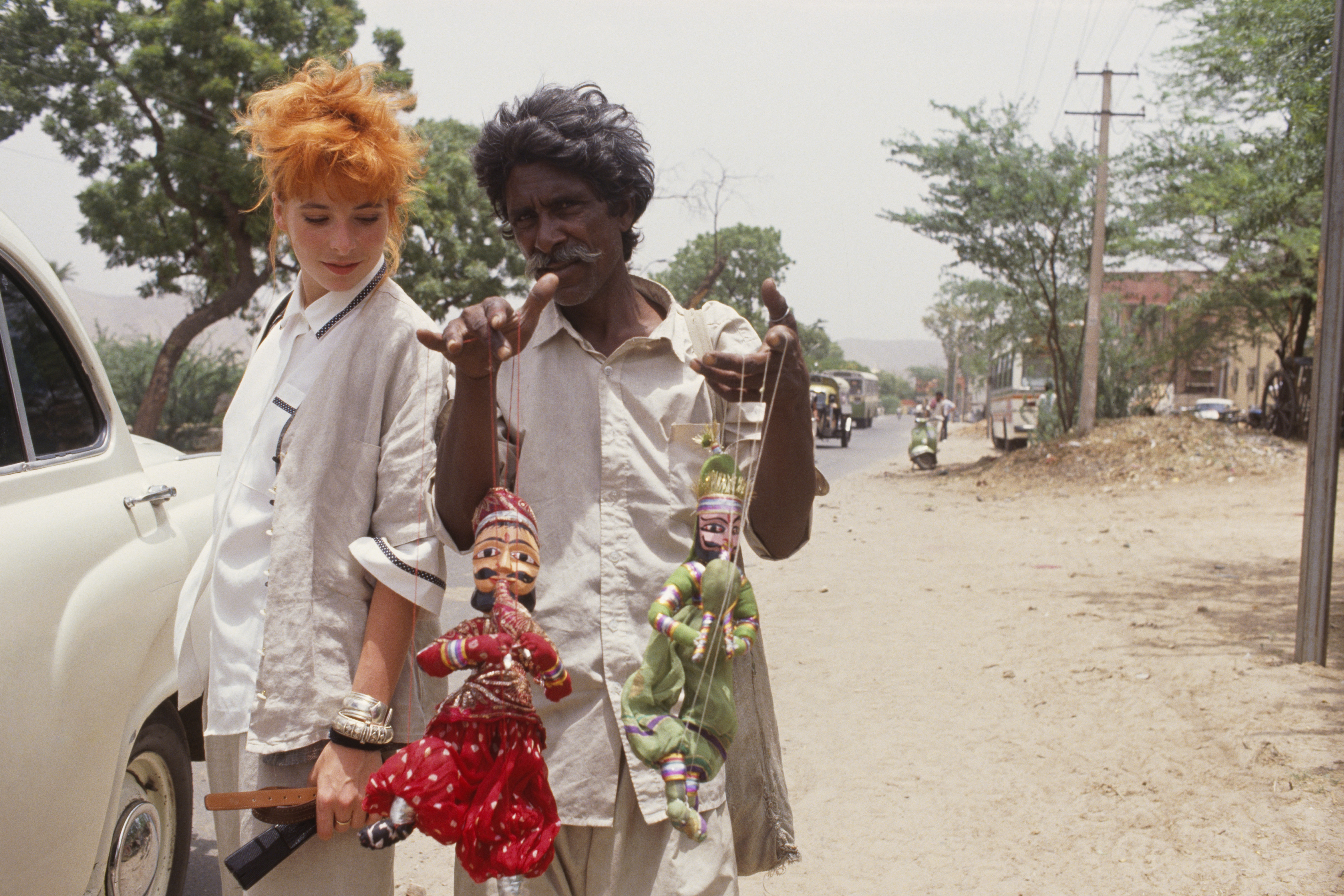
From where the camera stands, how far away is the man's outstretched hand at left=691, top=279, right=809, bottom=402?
1585 mm

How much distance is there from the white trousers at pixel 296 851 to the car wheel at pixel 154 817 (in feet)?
3.23

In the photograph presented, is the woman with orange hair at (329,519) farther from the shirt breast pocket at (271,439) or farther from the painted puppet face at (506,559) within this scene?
the painted puppet face at (506,559)

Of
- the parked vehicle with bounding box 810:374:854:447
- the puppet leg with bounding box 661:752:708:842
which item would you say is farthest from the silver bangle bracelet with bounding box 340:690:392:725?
the parked vehicle with bounding box 810:374:854:447

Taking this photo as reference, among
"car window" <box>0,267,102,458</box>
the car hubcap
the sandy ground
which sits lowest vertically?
the sandy ground

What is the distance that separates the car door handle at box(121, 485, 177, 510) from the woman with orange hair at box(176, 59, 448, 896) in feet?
3.34

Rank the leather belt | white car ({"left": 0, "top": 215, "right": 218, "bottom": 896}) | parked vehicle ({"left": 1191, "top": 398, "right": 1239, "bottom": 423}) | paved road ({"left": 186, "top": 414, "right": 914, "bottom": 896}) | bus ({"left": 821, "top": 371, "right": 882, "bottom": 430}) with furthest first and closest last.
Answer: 1. bus ({"left": 821, "top": 371, "right": 882, "bottom": 430})
2. parked vehicle ({"left": 1191, "top": 398, "right": 1239, "bottom": 423})
3. paved road ({"left": 186, "top": 414, "right": 914, "bottom": 896})
4. white car ({"left": 0, "top": 215, "right": 218, "bottom": 896})
5. the leather belt

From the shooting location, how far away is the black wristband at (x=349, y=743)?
180 centimetres

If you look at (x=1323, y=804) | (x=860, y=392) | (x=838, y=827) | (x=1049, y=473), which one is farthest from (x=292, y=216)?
(x=860, y=392)

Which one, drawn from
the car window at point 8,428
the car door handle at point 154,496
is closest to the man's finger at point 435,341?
the car window at point 8,428

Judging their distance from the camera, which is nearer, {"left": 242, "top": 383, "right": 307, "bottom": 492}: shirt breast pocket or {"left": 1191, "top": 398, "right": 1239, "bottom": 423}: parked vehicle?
{"left": 242, "top": 383, "right": 307, "bottom": 492}: shirt breast pocket

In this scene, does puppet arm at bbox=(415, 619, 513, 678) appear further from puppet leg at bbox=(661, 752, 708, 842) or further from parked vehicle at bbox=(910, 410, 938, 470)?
parked vehicle at bbox=(910, 410, 938, 470)

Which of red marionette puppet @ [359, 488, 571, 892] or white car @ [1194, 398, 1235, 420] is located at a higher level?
red marionette puppet @ [359, 488, 571, 892]

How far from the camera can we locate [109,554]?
2629mm

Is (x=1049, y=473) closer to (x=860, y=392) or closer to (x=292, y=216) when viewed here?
(x=292, y=216)
